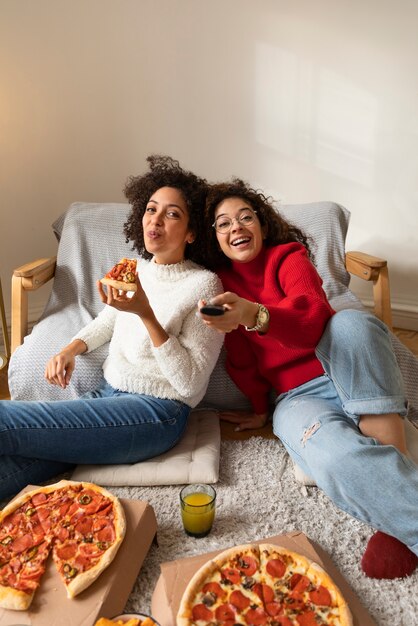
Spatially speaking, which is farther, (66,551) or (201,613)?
(66,551)

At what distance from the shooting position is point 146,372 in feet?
5.64

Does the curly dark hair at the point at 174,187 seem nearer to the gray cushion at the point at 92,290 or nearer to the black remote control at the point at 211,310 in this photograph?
the gray cushion at the point at 92,290

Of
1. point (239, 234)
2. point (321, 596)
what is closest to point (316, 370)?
point (239, 234)

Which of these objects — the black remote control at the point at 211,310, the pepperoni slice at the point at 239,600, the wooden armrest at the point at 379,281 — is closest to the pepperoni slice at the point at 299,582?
the pepperoni slice at the point at 239,600

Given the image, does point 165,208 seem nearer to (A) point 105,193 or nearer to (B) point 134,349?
(B) point 134,349

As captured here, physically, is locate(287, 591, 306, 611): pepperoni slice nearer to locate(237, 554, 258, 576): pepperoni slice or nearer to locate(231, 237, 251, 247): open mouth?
locate(237, 554, 258, 576): pepperoni slice

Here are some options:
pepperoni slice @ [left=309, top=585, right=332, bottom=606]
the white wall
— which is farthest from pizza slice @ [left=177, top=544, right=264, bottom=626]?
the white wall

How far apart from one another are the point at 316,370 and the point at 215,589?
776mm

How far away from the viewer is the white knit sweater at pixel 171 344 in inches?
64.3

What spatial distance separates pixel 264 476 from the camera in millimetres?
1755

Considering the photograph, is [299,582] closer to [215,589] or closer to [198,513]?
[215,589]

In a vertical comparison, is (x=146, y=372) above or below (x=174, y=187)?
below

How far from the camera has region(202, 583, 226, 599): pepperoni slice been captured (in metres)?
1.11

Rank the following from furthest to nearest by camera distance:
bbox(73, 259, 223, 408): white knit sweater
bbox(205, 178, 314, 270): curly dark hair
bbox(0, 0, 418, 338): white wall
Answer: bbox(0, 0, 418, 338): white wall < bbox(205, 178, 314, 270): curly dark hair < bbox(73, 259, 223, 408): white knit sweater
